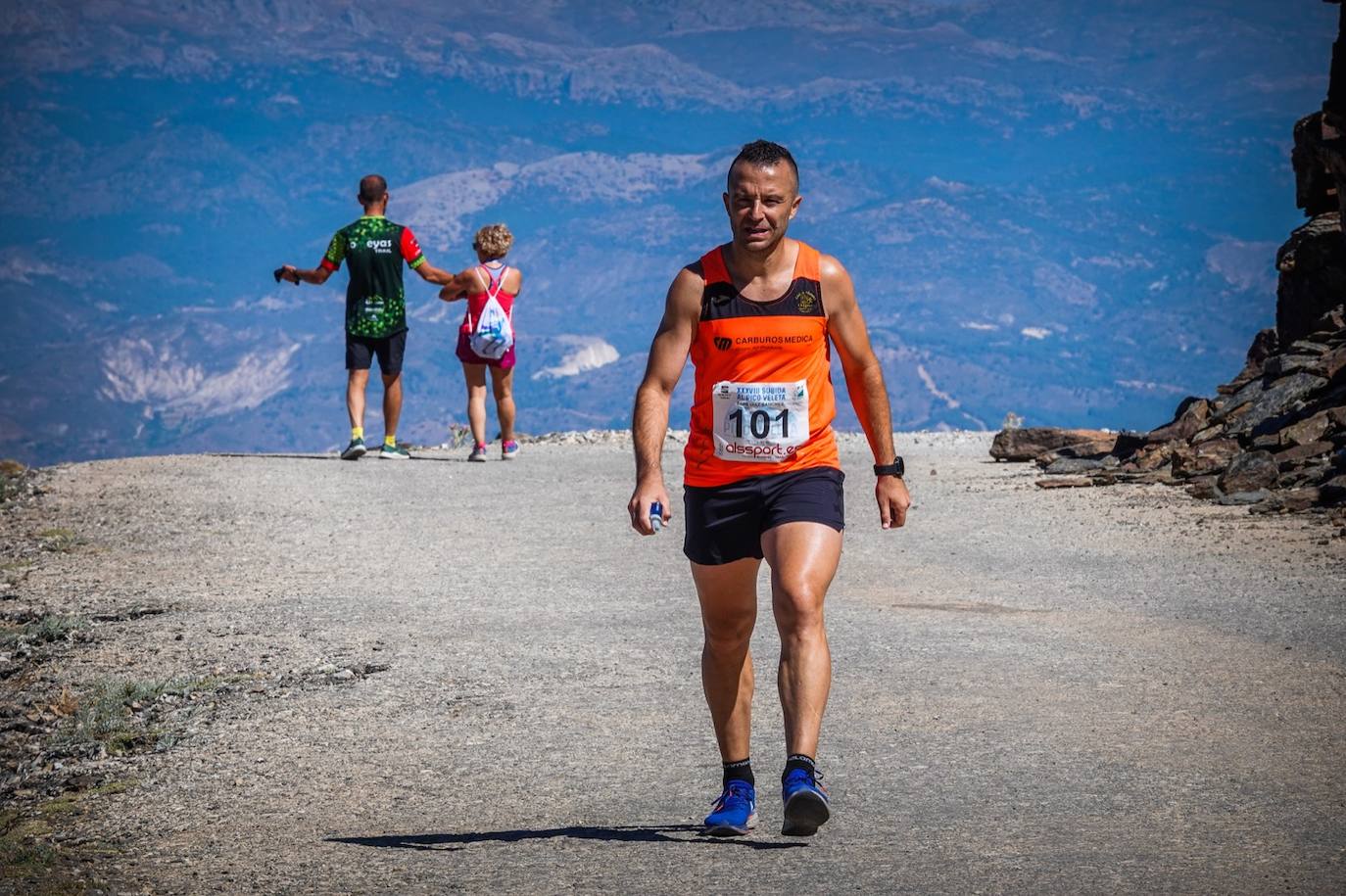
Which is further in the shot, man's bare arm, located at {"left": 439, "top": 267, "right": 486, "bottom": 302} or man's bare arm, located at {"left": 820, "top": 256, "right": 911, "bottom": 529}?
man's bare arm, located at {"left": 439, "top": 267, "right": 486, "bottom": 302}

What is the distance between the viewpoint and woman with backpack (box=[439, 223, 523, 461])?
18047 mm

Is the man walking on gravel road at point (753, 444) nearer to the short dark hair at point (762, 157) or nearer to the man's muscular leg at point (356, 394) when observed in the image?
the short dark hair at point (762, 157)

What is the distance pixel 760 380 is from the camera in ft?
18.0

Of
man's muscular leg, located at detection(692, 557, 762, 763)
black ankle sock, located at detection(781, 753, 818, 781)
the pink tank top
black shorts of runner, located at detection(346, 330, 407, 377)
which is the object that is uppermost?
Result: the pink tank top

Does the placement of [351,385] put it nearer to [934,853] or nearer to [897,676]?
[897,676]

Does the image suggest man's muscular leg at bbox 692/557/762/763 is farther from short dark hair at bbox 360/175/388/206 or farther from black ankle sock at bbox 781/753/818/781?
short dark hair at bbox 360/175/388/206

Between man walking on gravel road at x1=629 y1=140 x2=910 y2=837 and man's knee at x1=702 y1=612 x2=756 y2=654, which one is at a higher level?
man walking on gravel road at x1=629 y1=140 x2=910 y2=837

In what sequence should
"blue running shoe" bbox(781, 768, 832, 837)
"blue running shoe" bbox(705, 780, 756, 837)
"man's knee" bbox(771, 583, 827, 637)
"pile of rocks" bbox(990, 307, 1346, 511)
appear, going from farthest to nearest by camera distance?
"pile of rocks" bbox(990, 307, 1346, 511) → "blue running shoe" bbox(705, 780, 756, 837) → "man's knee" bbox(771, 583, 827, 637) → "blue running shoe" bbox(781, 768, 832, 837)

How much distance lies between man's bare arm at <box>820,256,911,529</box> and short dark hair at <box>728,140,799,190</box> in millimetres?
347

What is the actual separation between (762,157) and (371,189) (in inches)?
498

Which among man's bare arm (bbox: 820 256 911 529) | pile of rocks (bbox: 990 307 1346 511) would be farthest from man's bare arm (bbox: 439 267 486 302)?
man's bare arm (bbox: 820 256 911 529)

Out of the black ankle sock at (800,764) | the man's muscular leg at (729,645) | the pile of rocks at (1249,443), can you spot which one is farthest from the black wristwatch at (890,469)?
the pile of rocks at (1249,443)

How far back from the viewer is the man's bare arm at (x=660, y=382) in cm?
546

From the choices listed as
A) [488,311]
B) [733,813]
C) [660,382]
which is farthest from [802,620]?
[488,311]
